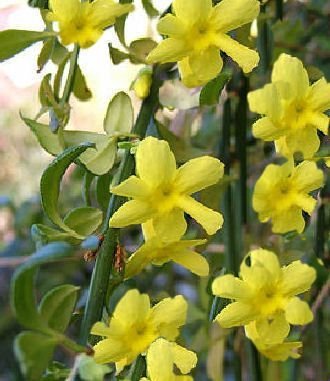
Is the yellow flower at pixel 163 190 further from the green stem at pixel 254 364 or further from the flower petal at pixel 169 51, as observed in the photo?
the green stem at pixel 254 364

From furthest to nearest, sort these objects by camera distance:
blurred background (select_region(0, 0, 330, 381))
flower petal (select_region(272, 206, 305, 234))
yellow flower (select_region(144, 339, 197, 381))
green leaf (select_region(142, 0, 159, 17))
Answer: blurred background (select_region(0, 0, 330, 381)) → green leaf (select_region(142, 0, 159, 17)) → flower petal (select_region(272, 206, 305, 234)) → yellow flower (select_region(144, 339, 197, 381))

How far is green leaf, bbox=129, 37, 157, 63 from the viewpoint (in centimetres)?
56

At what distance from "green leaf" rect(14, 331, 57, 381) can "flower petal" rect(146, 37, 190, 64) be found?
15 centimetres

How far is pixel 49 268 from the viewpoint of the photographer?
1379 millimetres

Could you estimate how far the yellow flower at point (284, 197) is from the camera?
0.51 metres

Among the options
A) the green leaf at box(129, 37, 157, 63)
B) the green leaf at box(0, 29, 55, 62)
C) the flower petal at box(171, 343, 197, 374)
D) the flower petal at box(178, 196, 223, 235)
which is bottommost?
the flower petal at box(171, 343, 197, 374)

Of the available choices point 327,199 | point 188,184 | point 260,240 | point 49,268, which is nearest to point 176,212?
point 188,184

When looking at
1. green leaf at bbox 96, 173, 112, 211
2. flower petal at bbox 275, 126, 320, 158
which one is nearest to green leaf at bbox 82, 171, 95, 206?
green leaf at bbox 96, 173, 112, 211

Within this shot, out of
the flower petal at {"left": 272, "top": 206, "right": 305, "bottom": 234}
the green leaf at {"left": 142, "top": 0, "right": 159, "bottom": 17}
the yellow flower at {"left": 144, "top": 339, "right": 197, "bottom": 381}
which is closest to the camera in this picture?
the yellow flower at {"left": 144, "top": 339, "right": 197, "bottom": 381}

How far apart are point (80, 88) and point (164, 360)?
0.73 feet

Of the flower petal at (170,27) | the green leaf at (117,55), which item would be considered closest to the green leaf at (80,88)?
the green leaf at (117,55)

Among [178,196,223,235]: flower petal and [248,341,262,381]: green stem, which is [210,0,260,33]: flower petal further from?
[248,341,262,381]: green stem

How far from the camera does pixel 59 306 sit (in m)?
0.50

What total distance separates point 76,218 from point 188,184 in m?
0.07
